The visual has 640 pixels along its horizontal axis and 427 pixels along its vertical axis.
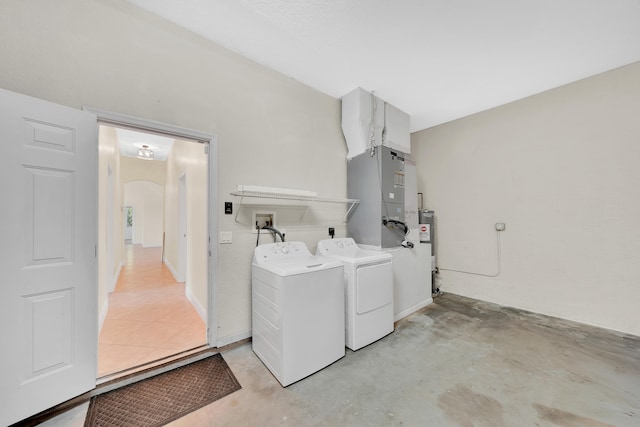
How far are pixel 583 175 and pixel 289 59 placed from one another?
12.4 ft

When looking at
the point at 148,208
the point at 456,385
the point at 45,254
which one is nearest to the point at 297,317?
the point at 456,385

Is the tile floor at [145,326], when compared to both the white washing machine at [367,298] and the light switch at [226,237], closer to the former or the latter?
the light switch at [226,237]

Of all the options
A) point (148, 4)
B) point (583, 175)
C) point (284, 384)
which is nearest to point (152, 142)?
point (148, 4)

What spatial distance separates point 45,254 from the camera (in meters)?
1.50

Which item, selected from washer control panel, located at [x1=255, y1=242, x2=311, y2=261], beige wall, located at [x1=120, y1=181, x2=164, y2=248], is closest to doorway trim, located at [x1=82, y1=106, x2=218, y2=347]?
washer control panel, located at [x1=255, y1=242, x2=311, y2=261]

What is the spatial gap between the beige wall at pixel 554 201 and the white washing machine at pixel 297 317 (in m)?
2.86

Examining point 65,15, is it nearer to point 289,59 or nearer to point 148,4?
point 148,4

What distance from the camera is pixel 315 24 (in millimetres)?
2086

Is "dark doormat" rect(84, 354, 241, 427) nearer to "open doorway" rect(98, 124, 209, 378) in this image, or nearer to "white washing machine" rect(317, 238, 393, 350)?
"open doorway" rect(98, 124, 209, 378)

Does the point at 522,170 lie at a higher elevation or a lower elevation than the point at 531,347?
higher

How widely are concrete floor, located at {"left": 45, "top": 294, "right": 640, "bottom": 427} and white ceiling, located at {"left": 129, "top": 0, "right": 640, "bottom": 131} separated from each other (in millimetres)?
3011

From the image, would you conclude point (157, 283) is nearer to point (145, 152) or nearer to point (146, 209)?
point (145, 152)

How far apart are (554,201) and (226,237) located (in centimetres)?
410

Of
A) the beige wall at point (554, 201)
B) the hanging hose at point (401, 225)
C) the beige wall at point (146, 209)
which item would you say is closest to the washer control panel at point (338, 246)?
the hanging hose at point (401, 225)
